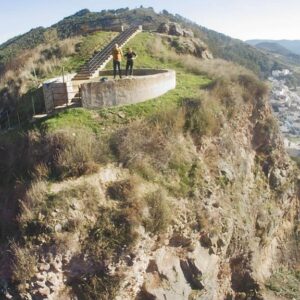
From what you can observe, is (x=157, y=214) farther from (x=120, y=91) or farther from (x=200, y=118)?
(x=120, y=91)

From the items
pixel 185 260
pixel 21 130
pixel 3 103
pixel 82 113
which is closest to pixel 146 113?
pixel 82 113

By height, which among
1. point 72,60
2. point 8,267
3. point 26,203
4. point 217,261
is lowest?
point 217,261

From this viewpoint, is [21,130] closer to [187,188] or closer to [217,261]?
[187,188]

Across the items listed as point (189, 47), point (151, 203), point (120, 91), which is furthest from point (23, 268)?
point (189, 47)

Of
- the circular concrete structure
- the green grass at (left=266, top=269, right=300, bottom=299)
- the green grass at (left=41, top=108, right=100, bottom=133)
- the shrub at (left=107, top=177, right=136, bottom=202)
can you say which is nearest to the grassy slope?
the green grass at (left=41, top=108, right=100, bottom=133)

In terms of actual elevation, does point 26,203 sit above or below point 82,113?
below

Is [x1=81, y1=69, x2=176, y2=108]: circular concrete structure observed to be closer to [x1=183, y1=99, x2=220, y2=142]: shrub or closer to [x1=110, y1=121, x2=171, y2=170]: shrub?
[x1=183, y1=99, x2=220, y2=142]: shrub
